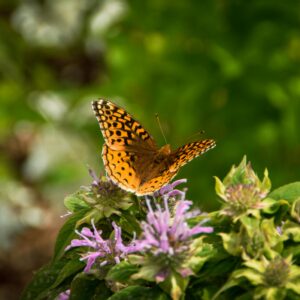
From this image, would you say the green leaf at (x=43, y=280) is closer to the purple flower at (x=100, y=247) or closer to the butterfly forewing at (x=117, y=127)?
the purple flower at (x=100, y=247)

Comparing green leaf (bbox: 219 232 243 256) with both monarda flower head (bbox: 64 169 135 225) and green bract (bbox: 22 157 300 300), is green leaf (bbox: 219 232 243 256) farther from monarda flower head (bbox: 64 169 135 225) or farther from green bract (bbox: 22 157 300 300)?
monarda flower head (bbox: 64 169 135 225)

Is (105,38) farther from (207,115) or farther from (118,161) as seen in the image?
(118,161)

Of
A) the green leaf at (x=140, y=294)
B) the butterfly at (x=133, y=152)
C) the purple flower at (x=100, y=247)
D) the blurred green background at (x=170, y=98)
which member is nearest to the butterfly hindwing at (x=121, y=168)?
the butterfly at (x=133, y=152)

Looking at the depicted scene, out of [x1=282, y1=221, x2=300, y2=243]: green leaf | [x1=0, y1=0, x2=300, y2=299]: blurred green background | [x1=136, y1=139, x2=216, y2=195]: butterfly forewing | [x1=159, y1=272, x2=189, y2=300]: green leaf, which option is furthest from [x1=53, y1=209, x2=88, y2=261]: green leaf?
[x1=0, y1=0, x2=300, y2=299]: blurred green background

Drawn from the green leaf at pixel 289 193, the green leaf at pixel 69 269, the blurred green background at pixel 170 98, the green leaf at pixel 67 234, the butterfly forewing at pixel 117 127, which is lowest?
the green leaf at pixel 289 193

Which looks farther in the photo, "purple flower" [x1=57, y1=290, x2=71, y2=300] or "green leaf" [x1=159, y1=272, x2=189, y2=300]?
"purple flower" [x1=57, y1=290, x2=71, y2=300]

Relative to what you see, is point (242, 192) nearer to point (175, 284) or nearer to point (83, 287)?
point (175, 284)

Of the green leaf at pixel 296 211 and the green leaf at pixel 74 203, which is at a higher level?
the green leaf at pixel 74 203
